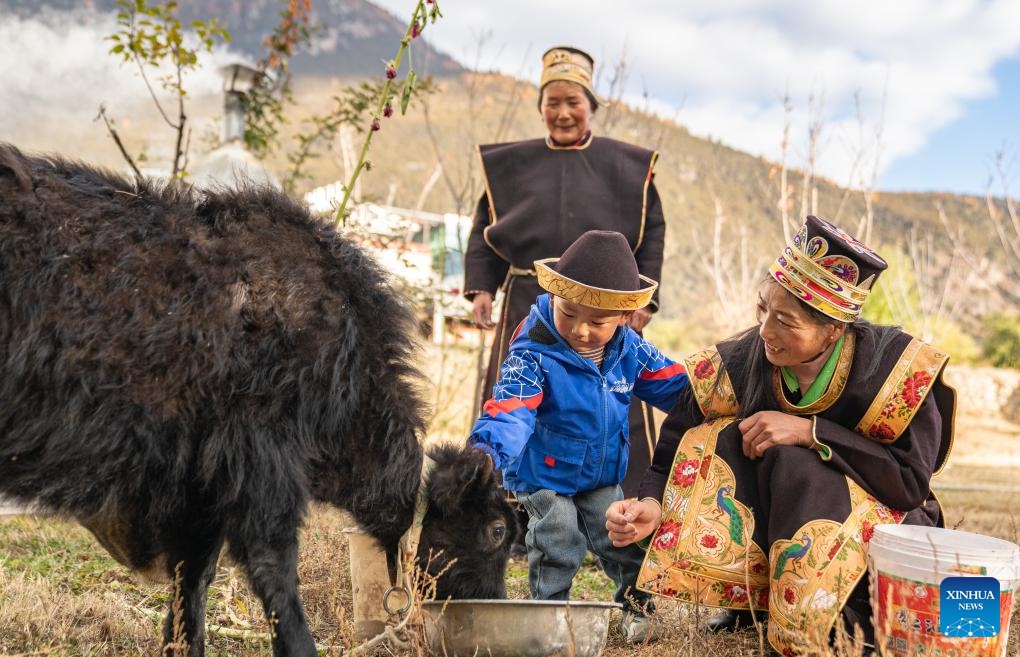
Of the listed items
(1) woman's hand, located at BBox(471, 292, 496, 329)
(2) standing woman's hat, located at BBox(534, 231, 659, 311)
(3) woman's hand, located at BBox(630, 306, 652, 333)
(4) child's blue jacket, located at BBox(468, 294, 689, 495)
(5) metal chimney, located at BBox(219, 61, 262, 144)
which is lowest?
(4) child's blue jacket, located at BBox(468, 294, 689, 495)

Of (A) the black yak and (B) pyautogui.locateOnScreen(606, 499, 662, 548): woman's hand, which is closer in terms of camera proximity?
(A) the black yak

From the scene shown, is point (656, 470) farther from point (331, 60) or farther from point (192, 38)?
point (331, 60)

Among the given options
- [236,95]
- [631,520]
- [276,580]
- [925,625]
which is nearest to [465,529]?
[631,520]

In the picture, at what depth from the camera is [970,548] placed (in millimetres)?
2180

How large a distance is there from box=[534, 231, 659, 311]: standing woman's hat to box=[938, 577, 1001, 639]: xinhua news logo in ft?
3.70

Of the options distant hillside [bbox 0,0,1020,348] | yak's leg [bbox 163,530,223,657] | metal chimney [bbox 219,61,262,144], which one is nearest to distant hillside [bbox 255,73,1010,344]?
distant hillside [bbox 0,0,1020,348]

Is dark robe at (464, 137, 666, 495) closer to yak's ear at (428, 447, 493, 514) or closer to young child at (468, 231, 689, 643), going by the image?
young child at (468, 231, 689, 643)

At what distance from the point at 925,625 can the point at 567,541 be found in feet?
3.72

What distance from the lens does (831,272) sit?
250 cm

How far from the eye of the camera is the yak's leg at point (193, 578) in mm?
2605

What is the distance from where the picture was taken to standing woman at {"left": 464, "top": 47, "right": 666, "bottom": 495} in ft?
13.1

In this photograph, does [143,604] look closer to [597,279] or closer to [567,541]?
[567,541]

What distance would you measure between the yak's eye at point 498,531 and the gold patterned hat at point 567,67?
83.5 inches

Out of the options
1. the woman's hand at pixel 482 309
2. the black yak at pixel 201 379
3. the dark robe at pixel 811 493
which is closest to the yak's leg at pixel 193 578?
the black yak at pixel 201 379
